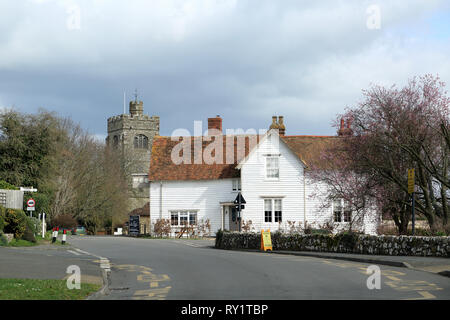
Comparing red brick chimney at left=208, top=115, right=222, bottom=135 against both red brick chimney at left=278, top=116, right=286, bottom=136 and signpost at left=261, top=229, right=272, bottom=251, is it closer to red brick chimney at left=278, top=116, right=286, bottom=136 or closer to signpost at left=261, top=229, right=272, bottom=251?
red brick chimney at left=278, top=116, right=286, bottom=136

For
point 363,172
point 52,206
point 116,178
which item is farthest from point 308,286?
point 116,178

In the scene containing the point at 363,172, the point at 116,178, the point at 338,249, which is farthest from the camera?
the point at 116,178

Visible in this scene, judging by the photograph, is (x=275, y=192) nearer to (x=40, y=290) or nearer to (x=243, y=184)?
(x=243, y=184)

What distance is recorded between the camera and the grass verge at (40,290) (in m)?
12.1

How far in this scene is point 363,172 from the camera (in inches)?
1220

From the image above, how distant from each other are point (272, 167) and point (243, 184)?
2.55 m

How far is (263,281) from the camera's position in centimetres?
1548

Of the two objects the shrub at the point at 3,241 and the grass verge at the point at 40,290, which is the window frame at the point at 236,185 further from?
the grass verge at the point at 40,290

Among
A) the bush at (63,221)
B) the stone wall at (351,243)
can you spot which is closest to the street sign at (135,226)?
the bush at (63,221)

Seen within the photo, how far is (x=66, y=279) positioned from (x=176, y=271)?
3.80m

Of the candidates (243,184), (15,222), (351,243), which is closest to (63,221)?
(243,184)

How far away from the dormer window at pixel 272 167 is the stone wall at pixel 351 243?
17.0 meters

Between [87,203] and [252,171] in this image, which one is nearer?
[252,171]
